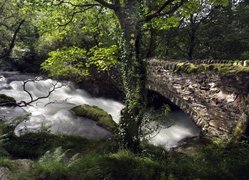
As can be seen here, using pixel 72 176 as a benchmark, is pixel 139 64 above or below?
above

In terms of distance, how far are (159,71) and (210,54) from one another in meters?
8.35

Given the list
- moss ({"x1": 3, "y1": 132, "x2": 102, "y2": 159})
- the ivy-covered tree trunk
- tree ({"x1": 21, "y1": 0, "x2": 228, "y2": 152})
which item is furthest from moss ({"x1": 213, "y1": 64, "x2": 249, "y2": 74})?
moss ({"x1": 3, "y1": 132, "x2": 102, "y2": 159})

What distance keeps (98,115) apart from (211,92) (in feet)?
19.9

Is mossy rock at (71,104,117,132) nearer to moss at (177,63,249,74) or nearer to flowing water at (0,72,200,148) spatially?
flowing water at (0,72,200,148)

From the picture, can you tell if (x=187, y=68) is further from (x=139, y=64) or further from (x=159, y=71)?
(x=139, y=64)

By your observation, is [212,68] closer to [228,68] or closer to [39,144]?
[228,68]

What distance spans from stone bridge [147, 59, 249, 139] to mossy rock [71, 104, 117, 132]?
121 inches

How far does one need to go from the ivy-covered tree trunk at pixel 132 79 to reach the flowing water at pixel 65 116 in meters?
1.60

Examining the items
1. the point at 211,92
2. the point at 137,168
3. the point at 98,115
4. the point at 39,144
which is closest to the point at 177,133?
the point at 98,115

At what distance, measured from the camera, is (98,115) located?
1297cm

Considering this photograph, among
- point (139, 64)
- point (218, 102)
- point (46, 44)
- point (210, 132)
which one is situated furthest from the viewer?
point (46, 44)

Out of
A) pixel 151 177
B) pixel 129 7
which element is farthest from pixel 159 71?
pixel 151 177

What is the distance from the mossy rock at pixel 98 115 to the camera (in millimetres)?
12110

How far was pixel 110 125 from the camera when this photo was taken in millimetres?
12078
